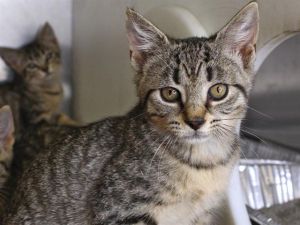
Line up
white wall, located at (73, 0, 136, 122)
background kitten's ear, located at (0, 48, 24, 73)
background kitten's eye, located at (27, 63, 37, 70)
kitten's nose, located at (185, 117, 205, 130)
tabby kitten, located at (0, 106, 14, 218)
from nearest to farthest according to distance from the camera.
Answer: kitten's nose, located at (185, 117, 205, 130) < tabby kitten, located at (0, 106, 14, 218) < white wall, located at (73, 0, 136, 122) < background kitten's ear, located at (0, 48, 24, 73) < background kitten's eye, located at (27, 63, 37, 70)

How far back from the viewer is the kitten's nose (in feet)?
5.25

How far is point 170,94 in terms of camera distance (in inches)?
66.2

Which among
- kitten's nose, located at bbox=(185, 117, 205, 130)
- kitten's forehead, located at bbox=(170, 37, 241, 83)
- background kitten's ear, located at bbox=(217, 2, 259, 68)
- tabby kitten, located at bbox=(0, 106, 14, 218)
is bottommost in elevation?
tabby kitten, located at bbox=(0, 106, 14, 218)

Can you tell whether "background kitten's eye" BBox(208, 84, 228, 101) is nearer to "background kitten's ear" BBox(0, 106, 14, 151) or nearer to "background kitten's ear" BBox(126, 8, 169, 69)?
"background kitten's ear" BBox(126, 8, 169, 69)

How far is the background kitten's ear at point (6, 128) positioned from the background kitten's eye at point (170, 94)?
3.09ft

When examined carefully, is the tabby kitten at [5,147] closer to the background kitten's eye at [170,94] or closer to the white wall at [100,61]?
the white wall at [100,61]

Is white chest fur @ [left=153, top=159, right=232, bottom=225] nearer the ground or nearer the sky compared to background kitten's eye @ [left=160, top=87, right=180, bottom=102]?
nearer the ground

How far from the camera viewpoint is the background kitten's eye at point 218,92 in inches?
65.2

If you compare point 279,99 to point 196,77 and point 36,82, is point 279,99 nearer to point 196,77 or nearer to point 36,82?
point 196,77

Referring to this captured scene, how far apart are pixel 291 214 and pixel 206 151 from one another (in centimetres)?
78

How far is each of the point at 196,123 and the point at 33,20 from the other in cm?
175

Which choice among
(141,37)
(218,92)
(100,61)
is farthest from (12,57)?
(218,92)

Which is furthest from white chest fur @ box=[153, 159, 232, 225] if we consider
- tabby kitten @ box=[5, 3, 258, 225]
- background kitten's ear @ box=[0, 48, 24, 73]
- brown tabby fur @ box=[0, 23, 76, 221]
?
background kitten's ear @ box=[0, 48, 24, 73]

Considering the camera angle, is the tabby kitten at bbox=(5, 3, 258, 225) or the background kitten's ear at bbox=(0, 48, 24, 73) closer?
the tabby kitten at bbox=(5, 3, 258, 225)
